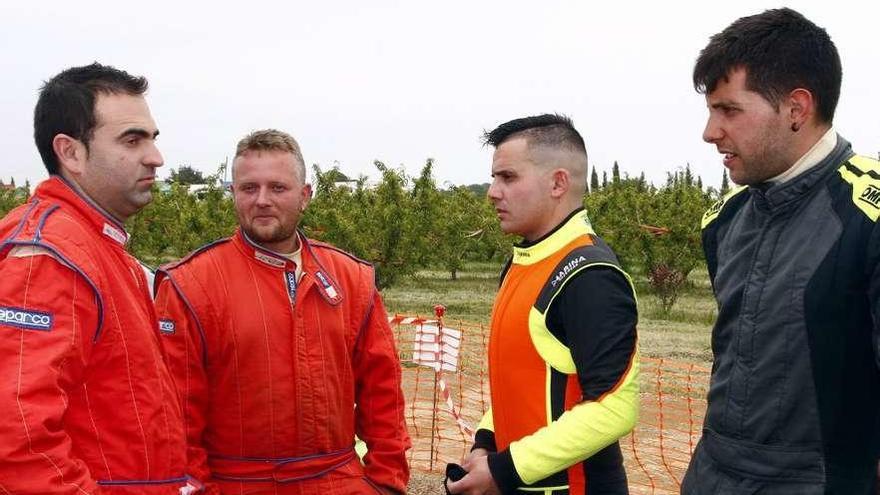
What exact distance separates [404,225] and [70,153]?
20487 mm

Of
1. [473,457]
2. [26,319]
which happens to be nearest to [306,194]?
[473,457]

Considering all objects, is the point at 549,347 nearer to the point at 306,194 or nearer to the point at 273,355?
the point at 273,355

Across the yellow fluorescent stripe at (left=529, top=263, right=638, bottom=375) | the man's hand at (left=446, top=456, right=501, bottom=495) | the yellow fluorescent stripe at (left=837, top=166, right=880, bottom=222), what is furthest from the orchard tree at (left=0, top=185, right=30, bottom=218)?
the yellow fluorescent stripe at (left=837, top=166, right=880, bottom=222)

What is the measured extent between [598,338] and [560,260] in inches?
12.3

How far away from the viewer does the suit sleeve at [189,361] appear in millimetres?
3027

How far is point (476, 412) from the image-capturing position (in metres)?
9.45

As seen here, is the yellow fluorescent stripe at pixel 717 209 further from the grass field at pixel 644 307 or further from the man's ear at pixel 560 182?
the grass field at pixel 644 307

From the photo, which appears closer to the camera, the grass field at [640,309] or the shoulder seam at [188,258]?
the shoulder seam at [188,258]

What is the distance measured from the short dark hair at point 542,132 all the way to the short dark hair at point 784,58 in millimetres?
645

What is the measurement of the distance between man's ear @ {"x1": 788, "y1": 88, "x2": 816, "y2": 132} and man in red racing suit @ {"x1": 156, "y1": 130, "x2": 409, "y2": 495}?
1.79 meters

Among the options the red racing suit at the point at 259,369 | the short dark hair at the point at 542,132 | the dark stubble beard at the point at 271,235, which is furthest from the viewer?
the dark stubble beard at the point at 271,235

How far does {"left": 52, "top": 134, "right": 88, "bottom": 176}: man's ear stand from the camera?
94.9 inches

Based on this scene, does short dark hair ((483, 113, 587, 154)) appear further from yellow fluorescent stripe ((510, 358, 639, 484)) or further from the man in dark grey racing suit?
yellow fluorescent stripe ((510, 358, 639, 484))

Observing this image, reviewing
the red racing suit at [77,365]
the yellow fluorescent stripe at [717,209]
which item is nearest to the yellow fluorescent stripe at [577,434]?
the yellow fluorescent stripe at [717,209]
